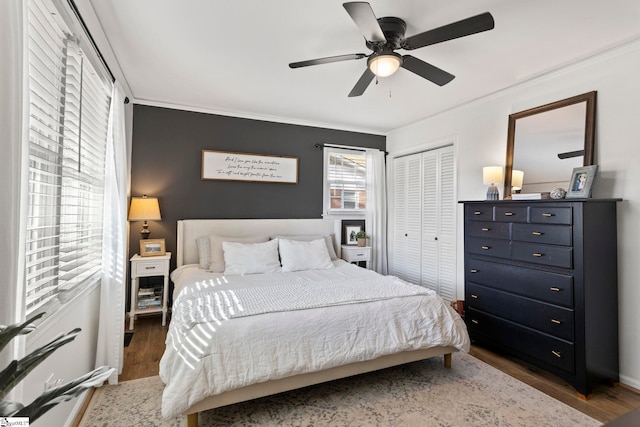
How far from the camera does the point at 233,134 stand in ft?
13.7

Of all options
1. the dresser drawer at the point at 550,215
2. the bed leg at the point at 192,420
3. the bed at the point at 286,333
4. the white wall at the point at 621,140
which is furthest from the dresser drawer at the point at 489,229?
the bed leg at the point at 192,420

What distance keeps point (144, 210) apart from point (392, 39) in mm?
2962

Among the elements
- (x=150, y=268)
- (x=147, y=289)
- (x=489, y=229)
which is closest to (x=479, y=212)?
(x=489, y=229)

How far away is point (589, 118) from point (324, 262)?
2.76 m

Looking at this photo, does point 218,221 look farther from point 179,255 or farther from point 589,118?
point 589,118

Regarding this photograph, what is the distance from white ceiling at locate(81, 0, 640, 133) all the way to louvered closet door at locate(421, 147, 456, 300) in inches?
33.3

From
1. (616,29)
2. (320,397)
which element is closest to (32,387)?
(320,397)

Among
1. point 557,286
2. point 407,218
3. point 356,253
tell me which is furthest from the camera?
point 407,218

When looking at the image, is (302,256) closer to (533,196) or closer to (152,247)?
(152,247)

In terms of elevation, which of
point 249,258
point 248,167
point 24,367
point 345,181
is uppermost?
point 248,167

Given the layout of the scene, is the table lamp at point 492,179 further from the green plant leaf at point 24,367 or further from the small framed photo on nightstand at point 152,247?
the small framed photo on nightstand at point 152,247

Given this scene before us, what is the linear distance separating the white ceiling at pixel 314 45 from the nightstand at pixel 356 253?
1.92 meters

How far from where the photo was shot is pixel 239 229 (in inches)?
161

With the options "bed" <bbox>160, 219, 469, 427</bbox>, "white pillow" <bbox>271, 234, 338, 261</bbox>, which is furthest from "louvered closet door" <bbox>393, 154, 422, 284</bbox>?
"bed" <bbox>160, 219, 469, 427</bbox>
